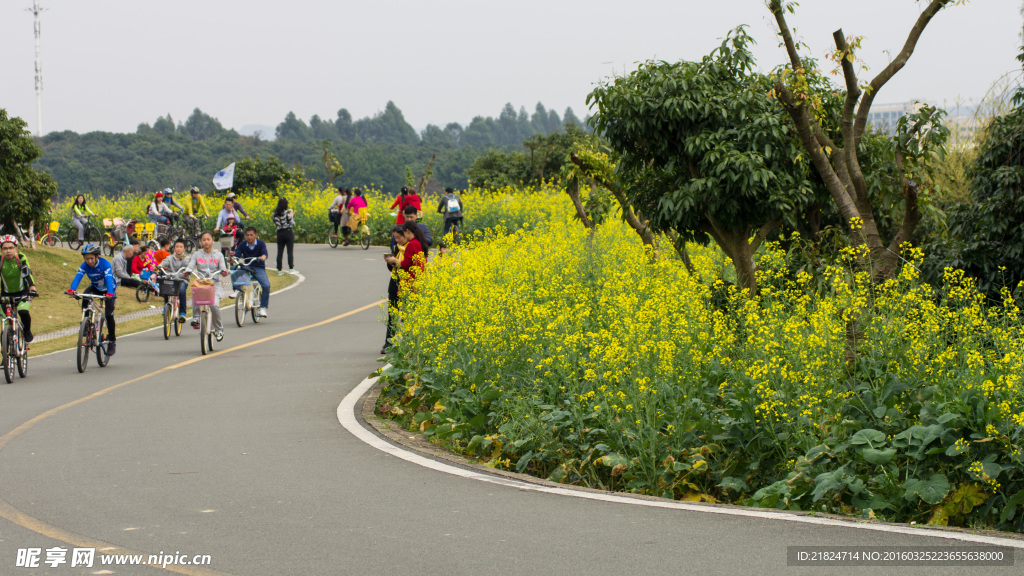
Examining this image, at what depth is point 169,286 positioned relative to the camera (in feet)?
56.0

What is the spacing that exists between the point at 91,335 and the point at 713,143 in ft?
29.0

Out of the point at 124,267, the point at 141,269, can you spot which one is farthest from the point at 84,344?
the point at 141,269

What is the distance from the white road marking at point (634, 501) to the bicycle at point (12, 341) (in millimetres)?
5698

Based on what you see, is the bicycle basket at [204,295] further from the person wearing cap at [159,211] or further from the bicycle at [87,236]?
the bicycle at [87,236]

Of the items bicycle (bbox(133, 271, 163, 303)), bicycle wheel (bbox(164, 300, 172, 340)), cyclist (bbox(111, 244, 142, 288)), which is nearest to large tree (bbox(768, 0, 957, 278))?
bicycle wheel (bbox(164, 300, 172, 340))

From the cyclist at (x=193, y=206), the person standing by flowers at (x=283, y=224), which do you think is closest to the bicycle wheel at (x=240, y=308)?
the person standing by flowers at (x=283, y=224)

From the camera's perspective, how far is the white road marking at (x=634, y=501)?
18.7ft

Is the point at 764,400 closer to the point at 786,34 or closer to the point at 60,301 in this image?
the point at 786,34

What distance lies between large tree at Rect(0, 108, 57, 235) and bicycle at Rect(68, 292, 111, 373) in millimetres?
12542

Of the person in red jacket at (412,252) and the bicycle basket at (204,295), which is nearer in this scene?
the person in red jacket at (412,252)

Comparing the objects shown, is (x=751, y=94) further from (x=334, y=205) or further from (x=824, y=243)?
(x=334, y=205)

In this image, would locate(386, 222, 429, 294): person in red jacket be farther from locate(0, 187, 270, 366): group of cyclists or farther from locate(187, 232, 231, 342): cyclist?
locate(187, 232, 231, 342): cyclist

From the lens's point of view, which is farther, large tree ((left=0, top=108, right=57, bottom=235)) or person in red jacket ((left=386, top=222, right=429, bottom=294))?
large tree ((left=0, top=108, right=57, bottom=235))

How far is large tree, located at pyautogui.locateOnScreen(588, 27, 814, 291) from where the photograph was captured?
11.1 metres
